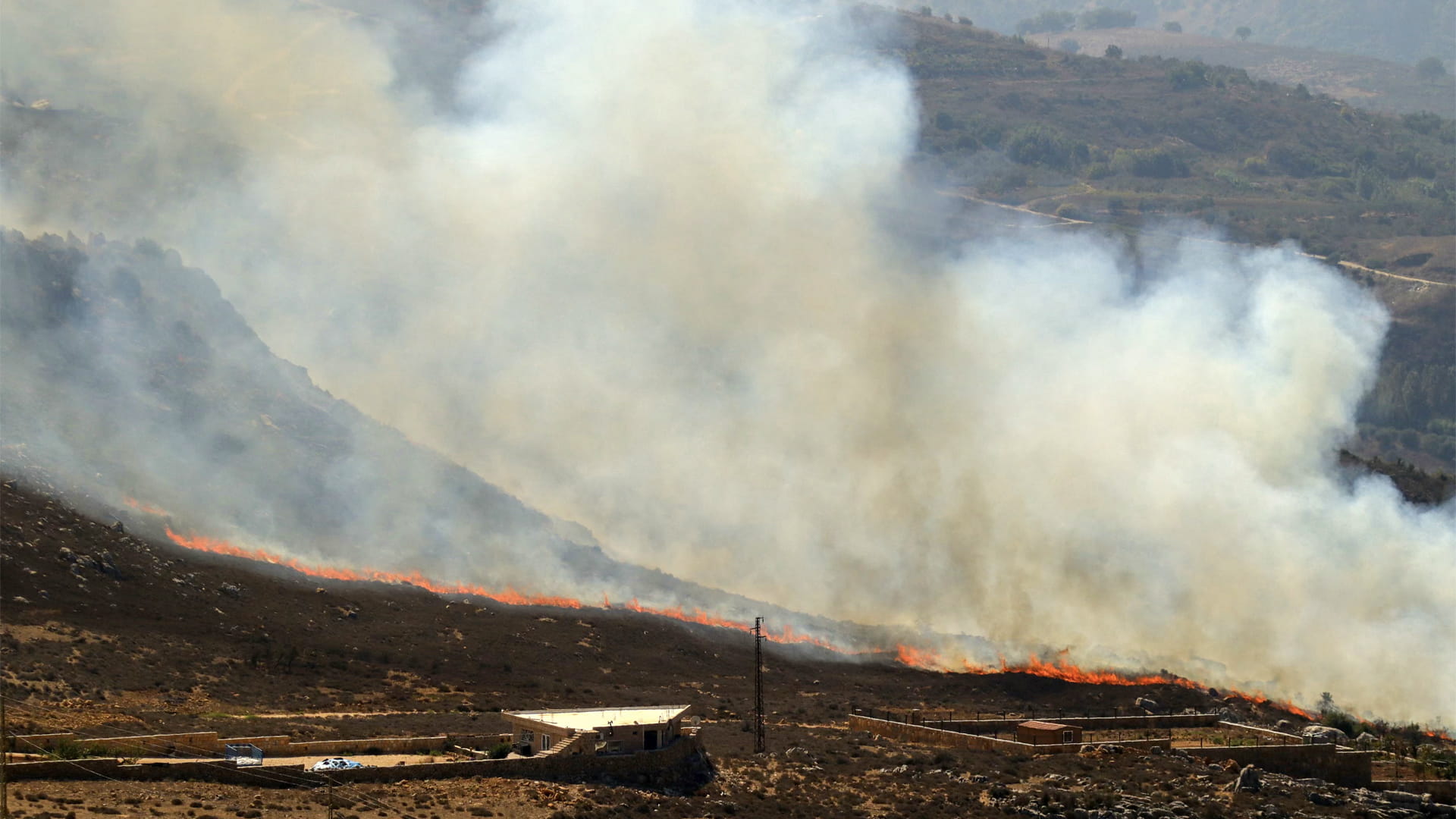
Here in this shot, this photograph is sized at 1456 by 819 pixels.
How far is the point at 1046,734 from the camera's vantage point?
8175 cm

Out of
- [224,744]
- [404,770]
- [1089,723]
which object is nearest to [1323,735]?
[1089,723]

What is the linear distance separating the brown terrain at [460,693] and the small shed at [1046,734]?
203cm

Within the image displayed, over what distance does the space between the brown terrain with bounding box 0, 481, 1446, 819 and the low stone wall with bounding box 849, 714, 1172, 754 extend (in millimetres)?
1335

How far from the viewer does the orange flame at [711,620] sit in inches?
3728

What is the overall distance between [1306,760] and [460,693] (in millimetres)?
38940

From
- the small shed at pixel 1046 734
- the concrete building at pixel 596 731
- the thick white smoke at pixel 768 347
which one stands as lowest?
the concrete building at pixel 596 731

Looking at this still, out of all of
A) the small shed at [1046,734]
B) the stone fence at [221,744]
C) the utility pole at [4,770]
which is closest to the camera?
the utility pole at [4,770]

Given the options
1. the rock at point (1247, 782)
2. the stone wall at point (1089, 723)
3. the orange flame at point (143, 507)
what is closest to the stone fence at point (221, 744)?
the stone wall at point (1089, 723)

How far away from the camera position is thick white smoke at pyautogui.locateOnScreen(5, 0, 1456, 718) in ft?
324

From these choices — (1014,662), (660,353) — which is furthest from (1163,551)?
(660,353)

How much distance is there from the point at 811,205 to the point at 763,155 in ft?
17.1

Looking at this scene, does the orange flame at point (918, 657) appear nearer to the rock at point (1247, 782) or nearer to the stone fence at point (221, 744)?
the rock at point (1247, 782)

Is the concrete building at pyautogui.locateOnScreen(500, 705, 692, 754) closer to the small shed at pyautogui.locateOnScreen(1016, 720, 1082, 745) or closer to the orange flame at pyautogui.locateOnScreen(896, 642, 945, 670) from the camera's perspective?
the small shed at pyautogui.locateOnScreen(1016, 720, 1082, 745)

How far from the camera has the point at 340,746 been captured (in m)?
68.8
